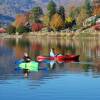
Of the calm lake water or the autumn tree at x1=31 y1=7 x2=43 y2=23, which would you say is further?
the autumn tree at x1=31 y1=7 x2=43 y2=23

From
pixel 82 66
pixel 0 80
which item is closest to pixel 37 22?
pixel 82 66

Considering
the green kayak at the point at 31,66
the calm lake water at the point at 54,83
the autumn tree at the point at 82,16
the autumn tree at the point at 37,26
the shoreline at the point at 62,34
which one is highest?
the autumn tree at the point at 82,16

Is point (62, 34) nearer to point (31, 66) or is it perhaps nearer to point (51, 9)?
point (51, 9)

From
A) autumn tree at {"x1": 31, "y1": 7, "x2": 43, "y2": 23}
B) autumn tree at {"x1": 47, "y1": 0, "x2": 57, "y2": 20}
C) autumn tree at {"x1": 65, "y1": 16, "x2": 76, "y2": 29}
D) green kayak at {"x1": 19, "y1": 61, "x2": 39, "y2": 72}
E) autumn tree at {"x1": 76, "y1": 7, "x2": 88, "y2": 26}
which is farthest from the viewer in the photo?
autumn tree at {"x1": 31, "y1": 7, "x2": 43, "y2": 23}

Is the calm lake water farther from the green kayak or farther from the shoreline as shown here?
the shoreline

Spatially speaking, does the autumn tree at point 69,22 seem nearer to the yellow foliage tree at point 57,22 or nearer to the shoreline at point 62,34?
the yellow foliage tree at point 57,22

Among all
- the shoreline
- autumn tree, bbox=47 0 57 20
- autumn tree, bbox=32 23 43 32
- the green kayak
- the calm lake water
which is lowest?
the calm lake water

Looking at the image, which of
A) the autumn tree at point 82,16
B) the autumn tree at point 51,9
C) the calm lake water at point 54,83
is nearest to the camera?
the calm lake water at point 54,83

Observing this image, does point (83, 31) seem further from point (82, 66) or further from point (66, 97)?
point (66, 97)

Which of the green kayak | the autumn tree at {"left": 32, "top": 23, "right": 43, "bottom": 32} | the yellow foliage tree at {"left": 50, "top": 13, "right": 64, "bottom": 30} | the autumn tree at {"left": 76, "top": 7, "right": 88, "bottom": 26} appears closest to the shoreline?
the yellow foliage tree at {"left": 50, "top": 13, "right": 64, "bottom": 30}

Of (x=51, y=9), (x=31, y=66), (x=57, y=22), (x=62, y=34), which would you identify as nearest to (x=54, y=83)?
(x=31, y=66)

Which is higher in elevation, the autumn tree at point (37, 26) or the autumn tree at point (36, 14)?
the autumn tree at point (36, 14)

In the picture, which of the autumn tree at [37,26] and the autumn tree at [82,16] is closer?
the autumn tree at [82,16]

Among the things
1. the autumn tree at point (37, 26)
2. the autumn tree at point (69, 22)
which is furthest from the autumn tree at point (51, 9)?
the autumn tree at point (69, 22)
